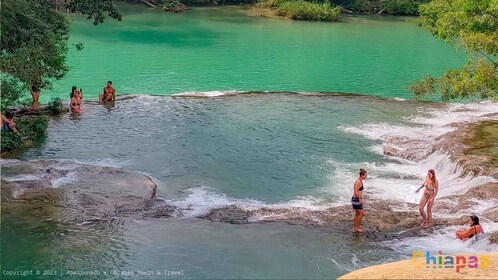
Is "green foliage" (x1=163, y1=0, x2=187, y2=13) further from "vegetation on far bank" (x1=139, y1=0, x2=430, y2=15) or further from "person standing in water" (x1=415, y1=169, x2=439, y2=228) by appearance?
"person standing in water" (x1=415, y1=169, x2=439, y2=228)

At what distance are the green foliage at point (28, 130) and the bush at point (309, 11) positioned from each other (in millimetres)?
38753

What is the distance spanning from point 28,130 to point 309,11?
4019 cm

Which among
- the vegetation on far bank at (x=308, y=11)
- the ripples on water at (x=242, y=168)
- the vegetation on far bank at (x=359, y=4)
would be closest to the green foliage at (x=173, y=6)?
the vegetation on far bank at (x=359, y=4)

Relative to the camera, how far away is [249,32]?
49969 millimetres

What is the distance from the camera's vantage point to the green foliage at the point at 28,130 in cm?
2055

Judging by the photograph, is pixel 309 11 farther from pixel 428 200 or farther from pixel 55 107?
pixel 428 200

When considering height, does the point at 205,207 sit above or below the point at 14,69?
below

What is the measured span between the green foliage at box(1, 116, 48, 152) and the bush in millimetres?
38753

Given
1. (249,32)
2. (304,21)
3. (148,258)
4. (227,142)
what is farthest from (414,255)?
(304,21)

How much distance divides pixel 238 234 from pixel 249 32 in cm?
3661

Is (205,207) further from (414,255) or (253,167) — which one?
(414,255)

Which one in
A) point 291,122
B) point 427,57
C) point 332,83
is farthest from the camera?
point 427,57

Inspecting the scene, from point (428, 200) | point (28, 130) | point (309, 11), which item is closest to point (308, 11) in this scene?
point (309, 11)

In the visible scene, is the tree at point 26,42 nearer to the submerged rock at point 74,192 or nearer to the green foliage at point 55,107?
the submerged rock at point 74,192
